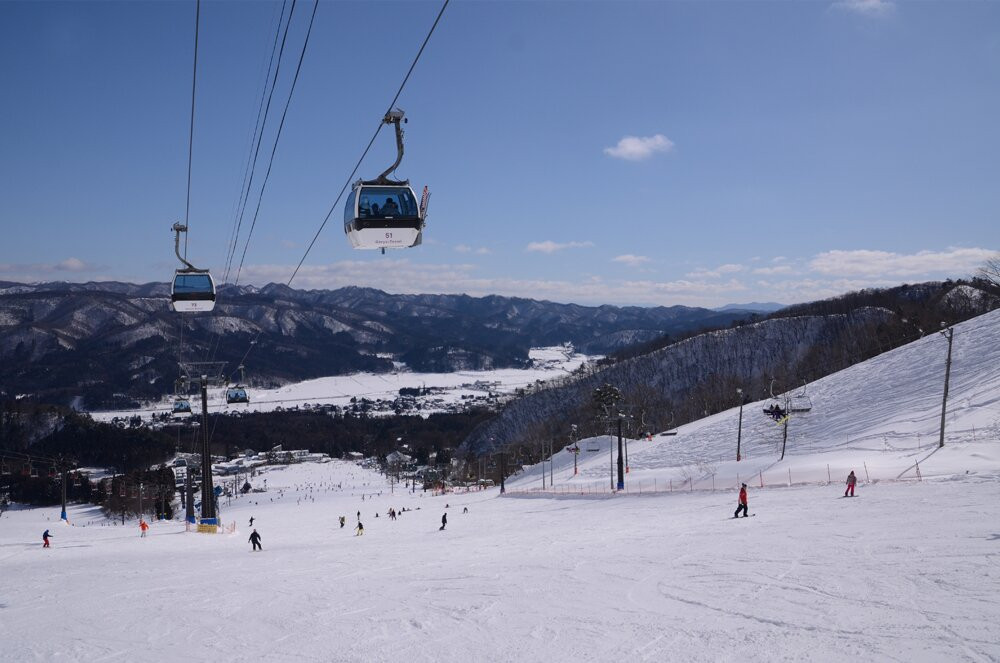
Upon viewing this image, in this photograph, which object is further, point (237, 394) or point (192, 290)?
point (237, 394)

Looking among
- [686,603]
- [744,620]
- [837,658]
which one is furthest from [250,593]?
[837,658]

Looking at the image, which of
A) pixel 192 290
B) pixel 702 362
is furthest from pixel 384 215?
pixel 702 362

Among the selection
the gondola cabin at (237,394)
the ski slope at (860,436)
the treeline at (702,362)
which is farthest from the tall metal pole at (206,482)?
the treeline at (702,362)

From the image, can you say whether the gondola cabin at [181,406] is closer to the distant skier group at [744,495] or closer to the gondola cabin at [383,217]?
the distant skier group at [744,495]

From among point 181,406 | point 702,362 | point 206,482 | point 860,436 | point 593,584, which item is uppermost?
point 702,362

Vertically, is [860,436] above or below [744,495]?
below

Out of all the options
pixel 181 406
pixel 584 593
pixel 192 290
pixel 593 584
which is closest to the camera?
pixel 584 593

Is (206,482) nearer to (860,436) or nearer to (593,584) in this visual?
(593,584)
